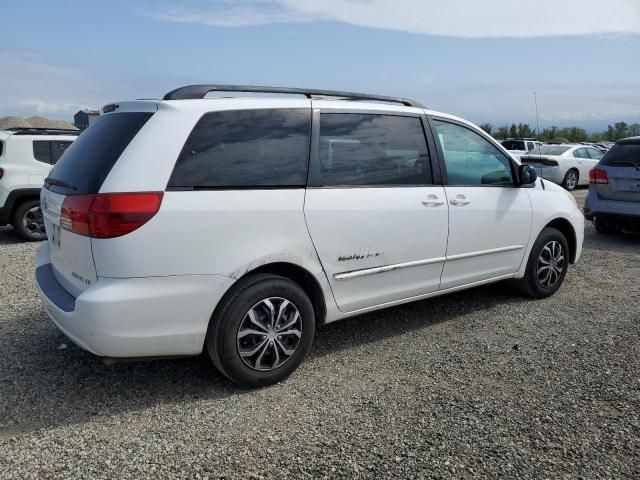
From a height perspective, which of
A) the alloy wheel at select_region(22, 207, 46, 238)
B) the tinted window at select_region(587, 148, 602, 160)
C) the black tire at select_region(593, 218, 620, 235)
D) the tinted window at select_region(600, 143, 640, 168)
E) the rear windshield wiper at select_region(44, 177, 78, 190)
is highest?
the tinted window at select_region(587, 148, 602, 160)

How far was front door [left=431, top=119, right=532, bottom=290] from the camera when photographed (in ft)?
14.8

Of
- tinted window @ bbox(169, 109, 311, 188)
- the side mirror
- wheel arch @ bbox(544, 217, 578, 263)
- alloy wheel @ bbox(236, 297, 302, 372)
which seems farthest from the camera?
wheel arch @ bbox(544, 217, 578, 263)

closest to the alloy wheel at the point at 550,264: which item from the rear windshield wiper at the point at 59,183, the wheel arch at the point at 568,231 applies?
the wheel arch at the point at 568,231

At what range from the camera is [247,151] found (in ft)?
11.3

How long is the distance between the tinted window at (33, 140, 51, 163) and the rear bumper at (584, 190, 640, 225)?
28.0ft

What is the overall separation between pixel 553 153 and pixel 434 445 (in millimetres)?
16741

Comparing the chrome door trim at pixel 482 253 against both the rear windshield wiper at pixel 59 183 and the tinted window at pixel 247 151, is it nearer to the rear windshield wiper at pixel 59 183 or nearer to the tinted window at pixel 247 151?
the tinted window at pixel 247 151

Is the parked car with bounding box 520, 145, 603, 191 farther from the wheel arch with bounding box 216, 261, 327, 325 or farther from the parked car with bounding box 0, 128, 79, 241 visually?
the wheel arch with bounding box 216, 261, 327, 325

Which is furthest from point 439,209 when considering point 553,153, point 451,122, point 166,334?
point 553,153

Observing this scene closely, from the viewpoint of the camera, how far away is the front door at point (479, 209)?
4512mm

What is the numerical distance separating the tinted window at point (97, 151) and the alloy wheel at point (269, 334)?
3.85ft

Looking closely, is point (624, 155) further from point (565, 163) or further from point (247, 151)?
point (565, 163)

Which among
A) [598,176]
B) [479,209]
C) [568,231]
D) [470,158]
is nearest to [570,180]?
[598,176]

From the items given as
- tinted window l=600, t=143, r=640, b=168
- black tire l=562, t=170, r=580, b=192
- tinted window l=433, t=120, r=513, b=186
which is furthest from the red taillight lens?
black tire l=562, t=170, r=580, b=192
